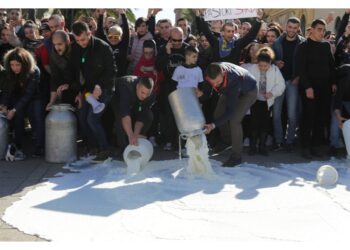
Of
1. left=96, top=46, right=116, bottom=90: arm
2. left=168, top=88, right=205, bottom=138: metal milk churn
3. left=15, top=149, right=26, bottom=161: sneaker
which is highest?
left=96, top=46, right=116, bottom=90: arm

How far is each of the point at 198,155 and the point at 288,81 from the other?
2.07m

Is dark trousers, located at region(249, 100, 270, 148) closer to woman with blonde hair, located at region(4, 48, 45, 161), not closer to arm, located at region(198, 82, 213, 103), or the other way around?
arm, located at region(198, 82, 213, 103)

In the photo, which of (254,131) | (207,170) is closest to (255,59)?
(254,131)

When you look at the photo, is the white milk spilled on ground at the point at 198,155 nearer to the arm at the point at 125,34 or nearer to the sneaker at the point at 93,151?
the sneaker at the point at 93,151

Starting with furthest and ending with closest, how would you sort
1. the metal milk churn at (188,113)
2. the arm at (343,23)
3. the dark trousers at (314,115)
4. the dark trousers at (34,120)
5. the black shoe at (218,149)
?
the arm at (343,23) < the black shoe at (218,149) < the dark trousers at (314,115) < the dark trousers at (34,120) < the metal milk churn at (188,113)

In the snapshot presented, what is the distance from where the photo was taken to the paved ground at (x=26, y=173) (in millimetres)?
3586

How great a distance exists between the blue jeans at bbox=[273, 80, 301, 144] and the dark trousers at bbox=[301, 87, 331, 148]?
0.32 ft

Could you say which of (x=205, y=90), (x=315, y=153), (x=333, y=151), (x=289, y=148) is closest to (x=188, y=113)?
(x=205, y=90)

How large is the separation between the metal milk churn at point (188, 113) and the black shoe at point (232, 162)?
783 millimetres

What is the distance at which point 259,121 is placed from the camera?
6.33m

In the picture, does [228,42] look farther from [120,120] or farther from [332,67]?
[120,120]

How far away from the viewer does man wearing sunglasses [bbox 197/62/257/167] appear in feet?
17.0

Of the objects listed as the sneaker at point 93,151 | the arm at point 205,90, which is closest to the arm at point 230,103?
the arm at point 205,90

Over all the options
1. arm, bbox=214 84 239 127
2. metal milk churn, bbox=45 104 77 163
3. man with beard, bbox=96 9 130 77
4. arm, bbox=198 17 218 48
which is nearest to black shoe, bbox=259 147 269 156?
arm, bbox=214 84 239 127
